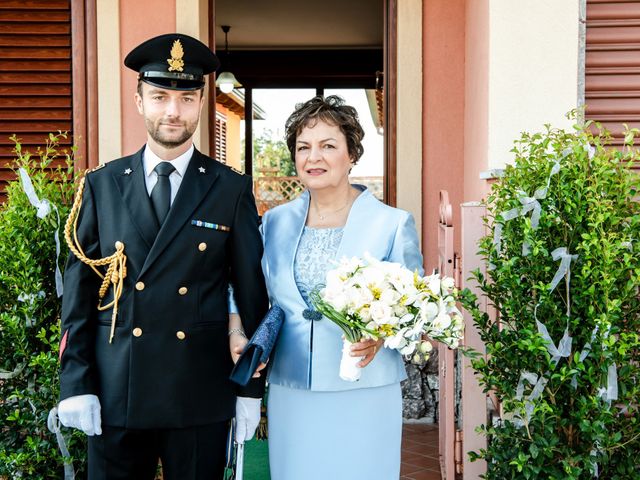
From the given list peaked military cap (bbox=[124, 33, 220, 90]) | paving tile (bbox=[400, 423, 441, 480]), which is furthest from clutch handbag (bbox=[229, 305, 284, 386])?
paving tile (bbox=[400, 423, 441, 480])

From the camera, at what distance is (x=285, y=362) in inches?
92.8

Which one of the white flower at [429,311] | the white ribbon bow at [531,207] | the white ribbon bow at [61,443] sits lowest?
the white ribbon bow at [61,443]

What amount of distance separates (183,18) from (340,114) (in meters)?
2.73

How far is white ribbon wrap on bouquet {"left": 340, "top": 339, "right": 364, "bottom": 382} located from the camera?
2.15m

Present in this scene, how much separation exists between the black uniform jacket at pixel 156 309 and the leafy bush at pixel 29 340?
796mm

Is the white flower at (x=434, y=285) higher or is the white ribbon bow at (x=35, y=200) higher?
the white ribbon bow at (x=35, y=200)

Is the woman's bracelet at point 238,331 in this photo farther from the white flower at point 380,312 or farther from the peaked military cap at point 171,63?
the peaked military cap at point 171,63

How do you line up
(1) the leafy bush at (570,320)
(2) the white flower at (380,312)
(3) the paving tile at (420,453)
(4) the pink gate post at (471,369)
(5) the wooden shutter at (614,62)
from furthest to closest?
1. (3) the paving tile at (420,453)
2. (5) the wooden shutter at (614,62)
3. (4) the pink gate post at (471,369)
4. (1) the leafy bush at (570,320)
5. (2) the white flower at (380,312)

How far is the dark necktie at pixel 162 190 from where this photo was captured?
225 cm

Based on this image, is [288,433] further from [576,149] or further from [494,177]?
[494,177]

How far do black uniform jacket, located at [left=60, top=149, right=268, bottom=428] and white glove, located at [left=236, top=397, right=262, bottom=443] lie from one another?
0.03 meters

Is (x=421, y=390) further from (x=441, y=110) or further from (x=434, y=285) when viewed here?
(x=434, y=285)

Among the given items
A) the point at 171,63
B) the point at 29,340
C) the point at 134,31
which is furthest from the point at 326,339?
the point at 134,31

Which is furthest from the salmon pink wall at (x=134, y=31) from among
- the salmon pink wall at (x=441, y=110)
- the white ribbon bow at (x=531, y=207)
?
the white ribbon bow at (x=531, y=207)
